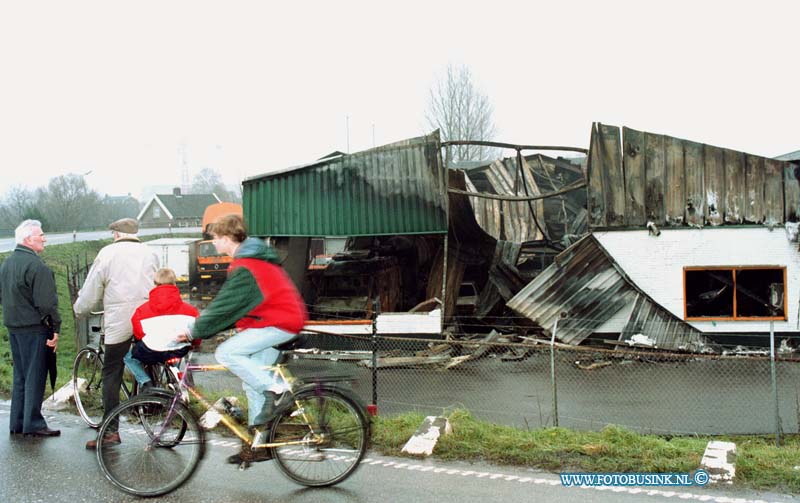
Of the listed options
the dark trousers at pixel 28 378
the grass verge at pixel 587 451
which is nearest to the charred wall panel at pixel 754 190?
the grass verge at pixel 587 451

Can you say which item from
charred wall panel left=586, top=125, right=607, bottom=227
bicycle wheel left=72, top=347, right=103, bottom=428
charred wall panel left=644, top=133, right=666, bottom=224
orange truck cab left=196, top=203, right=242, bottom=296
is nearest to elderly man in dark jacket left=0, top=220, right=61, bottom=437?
bicycle wheel left=72, top=347, right=103, bottom=428

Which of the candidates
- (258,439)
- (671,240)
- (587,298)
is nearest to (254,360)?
(258,439)

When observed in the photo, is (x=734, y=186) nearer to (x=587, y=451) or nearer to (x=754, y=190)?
(x=754, y=190)

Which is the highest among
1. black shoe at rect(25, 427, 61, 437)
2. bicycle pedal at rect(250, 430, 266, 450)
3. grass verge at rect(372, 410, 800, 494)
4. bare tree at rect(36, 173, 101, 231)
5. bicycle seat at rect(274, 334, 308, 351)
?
bare tree at rect(36, 173, 101, 231)

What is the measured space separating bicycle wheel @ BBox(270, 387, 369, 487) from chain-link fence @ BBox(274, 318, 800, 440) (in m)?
2.40

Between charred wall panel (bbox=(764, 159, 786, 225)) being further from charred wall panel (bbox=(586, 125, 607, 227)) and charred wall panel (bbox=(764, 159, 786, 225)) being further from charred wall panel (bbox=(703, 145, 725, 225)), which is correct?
charred wall panel (bbox=(586, 125, 607, 227))

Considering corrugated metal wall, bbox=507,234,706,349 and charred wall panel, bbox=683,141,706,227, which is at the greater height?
charred wall panel, bbox=683,141,706,227

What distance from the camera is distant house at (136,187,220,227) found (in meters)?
79.9

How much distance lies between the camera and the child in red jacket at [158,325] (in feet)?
20.1

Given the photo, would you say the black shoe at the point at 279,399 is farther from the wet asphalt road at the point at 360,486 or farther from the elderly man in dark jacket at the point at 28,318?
the elderly man in dark jacket at the point at 28,318

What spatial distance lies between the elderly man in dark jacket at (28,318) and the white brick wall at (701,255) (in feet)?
44.6

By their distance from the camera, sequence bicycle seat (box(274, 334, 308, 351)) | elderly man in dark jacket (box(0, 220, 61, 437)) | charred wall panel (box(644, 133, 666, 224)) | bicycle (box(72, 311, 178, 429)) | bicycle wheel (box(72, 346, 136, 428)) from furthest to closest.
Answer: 1. charred wall panel (box(644, 133, 666, 224))
2. bicycle wheel (box(72, 346, 136, 428))
3. bicycle (box(72, 311, 178, 429))
4. elderly man in dark jacket (box(0, 220, 61, 437))
5. bicycle seat (box(274, 334, 308, 351))

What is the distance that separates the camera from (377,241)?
2409cm

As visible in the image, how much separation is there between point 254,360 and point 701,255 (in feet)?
48.0
